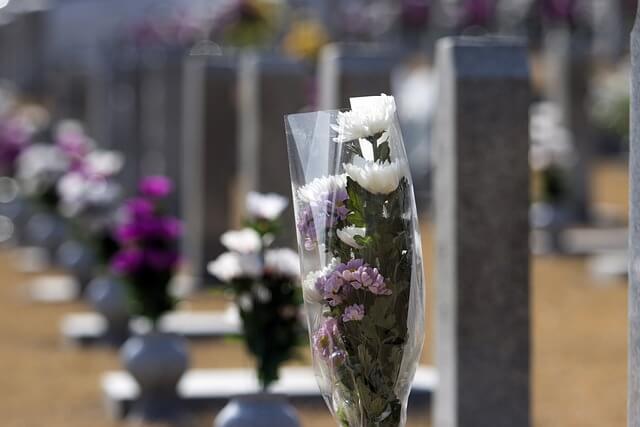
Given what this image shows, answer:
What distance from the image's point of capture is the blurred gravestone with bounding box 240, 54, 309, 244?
40.2 ft

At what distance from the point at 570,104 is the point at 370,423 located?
1541 cm

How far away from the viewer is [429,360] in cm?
1061

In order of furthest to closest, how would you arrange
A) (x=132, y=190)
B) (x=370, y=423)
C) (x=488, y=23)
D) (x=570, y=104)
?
(x=488, y=23)
(x=132, y=190)
(x=570, y=104)
(x=370, y=423)

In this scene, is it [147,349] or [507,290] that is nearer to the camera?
[507,290]

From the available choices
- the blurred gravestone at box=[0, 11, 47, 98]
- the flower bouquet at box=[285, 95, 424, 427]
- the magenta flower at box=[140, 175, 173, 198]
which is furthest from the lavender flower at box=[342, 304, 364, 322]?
the blurred gravestone at box=[0, 11, 47, 98]

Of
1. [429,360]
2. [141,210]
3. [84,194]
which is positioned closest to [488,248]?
[141,210]

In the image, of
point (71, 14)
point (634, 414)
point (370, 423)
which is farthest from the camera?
point (71, 14)

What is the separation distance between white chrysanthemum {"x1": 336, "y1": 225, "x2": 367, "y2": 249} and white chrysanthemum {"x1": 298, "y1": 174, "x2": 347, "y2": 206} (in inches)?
4.0

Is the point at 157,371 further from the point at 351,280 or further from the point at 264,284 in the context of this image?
the point at 351,280

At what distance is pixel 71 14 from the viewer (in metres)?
56.6

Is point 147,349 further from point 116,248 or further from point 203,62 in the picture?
point 203,62

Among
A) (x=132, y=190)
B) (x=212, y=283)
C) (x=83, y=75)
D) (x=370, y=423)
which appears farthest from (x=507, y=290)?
(x=83, y=75)

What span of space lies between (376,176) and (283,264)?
2.60m

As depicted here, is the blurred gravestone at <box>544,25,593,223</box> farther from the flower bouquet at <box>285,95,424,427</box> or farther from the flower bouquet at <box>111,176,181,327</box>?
the flower bouquet at <box>285,95,424,427</box>
